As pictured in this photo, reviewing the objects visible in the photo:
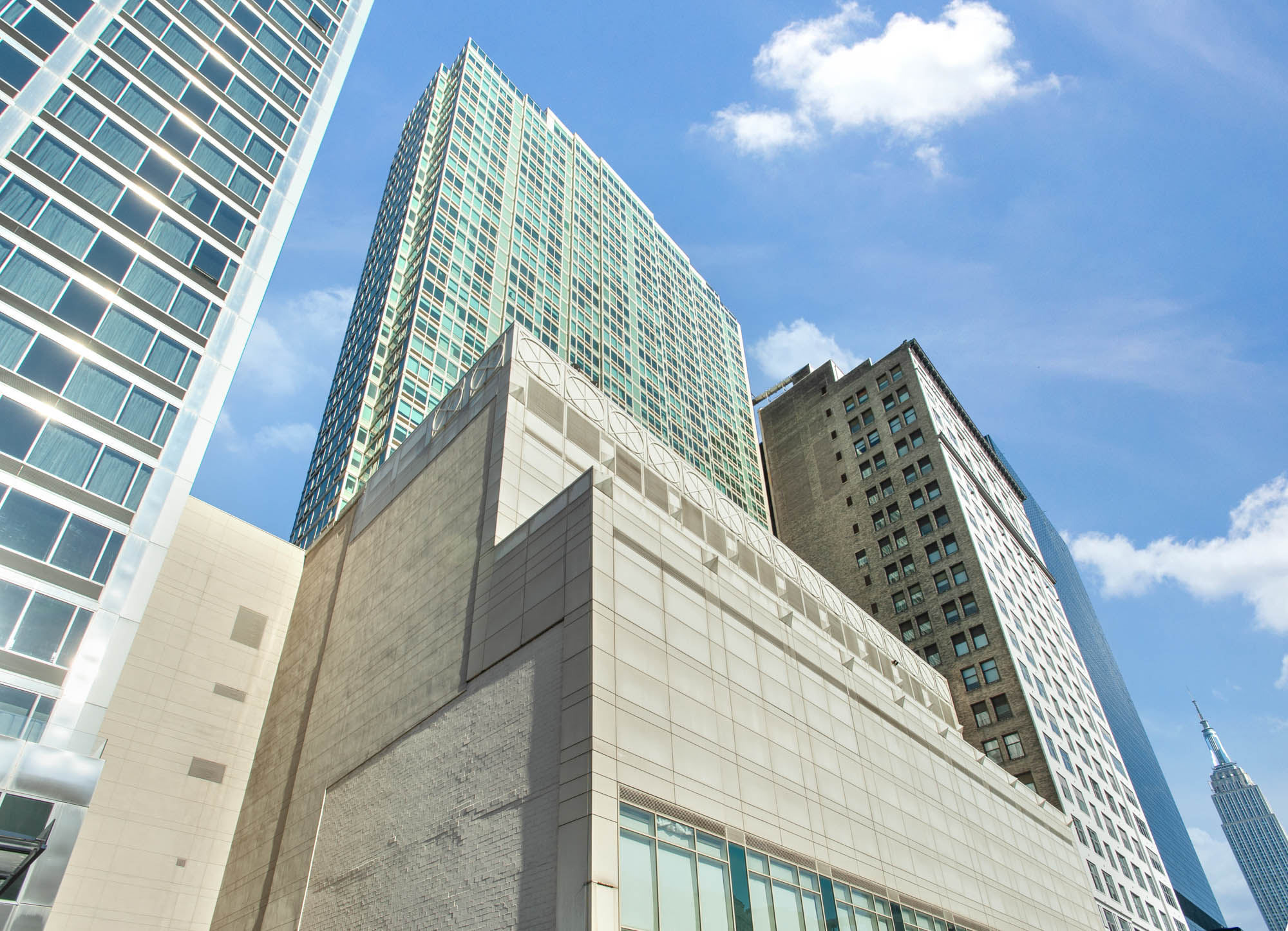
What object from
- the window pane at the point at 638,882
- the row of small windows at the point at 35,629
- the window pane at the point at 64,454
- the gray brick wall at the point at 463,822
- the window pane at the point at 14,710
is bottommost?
the window pane at the point at 638,882

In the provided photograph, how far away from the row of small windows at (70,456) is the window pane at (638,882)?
75.3 ft

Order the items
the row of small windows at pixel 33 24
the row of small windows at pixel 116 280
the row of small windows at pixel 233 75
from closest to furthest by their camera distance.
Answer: the row of small windows at pixel 116 280, the row of small windows at pixel 33 24, the row of small windows at pixel 233 75

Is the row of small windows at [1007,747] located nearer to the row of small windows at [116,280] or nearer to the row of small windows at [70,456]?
the row of small windows at [70,456]

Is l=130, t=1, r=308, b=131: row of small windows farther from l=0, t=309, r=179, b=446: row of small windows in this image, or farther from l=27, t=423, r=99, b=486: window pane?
l=27, t=423, r=99, b=486: window pane

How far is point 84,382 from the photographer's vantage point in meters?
29.8

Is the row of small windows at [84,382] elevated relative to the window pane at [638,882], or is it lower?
elevated

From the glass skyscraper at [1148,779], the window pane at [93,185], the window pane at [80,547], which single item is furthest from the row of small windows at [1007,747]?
the glass skyscraper at [1148,779]

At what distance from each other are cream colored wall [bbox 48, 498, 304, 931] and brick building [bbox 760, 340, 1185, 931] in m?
47.2

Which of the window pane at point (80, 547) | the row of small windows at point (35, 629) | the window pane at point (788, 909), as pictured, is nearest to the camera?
the window pane at point (788, 909)

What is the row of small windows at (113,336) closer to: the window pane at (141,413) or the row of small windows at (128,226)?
the window pane at (141,413)

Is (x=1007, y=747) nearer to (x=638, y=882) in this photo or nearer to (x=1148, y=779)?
(x=638, y=882)

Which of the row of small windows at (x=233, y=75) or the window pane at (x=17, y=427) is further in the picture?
the row of small windows at (x=233, y=75)

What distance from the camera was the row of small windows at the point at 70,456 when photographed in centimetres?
2717

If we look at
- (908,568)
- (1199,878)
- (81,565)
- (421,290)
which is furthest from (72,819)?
(1199,878)
